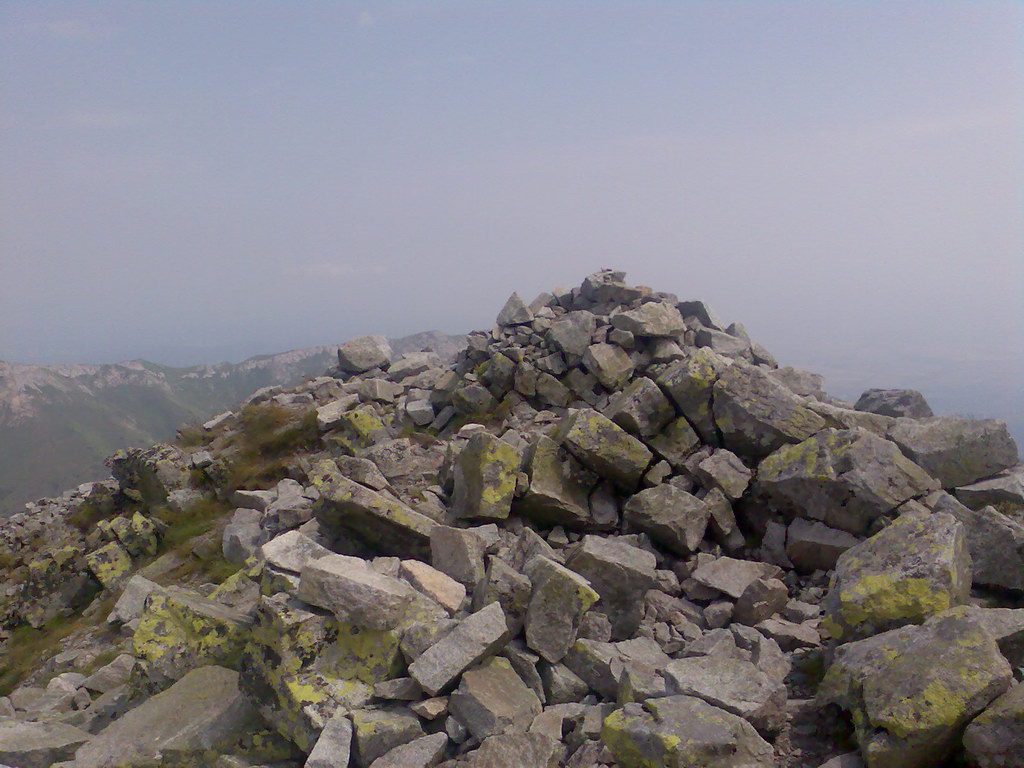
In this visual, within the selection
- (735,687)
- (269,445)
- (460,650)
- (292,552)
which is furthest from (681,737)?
(269,445)

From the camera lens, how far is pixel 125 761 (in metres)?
7.92

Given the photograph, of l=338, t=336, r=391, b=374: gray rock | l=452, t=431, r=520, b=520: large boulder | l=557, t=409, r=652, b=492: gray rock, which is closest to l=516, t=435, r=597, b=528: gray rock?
l=557, t=409, r=652, b=492: gray rock

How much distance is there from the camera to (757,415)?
12.4 metres

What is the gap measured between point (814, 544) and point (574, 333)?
10.6 m

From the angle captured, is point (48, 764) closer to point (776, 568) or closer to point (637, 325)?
point (776, 568)

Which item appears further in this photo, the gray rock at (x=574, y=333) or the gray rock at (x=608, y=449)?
the gray rock at (x=574, y=333)

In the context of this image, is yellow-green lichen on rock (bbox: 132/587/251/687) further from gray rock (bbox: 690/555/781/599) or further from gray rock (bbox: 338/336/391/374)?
gray rock (bbox: 338/336/391/374)

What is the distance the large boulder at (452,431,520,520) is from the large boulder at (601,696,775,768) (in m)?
5.56

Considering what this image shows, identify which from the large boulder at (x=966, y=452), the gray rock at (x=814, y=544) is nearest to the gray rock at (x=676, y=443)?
the gray rock at (x=814, y=544)

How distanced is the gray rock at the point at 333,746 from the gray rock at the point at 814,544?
26.8 ft

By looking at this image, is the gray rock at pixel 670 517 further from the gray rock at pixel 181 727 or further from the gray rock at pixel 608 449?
the gray rock at pixel 181 727

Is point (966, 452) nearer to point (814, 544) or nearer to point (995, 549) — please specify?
point (995, 549)

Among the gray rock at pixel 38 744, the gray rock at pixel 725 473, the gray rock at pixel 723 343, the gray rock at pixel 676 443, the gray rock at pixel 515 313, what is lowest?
the gray rock at pixel 38 744

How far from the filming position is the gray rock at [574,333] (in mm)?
19422
